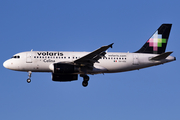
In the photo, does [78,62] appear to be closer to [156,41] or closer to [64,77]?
[64,77]

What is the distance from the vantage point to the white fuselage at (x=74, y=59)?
45594mm

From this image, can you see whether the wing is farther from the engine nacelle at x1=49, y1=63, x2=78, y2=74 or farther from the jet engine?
the engine nacelle at x1=49, y1=63, x2=78, y2=74

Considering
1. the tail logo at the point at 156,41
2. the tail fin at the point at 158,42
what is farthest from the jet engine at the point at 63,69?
the tail logo at the point at 156,41

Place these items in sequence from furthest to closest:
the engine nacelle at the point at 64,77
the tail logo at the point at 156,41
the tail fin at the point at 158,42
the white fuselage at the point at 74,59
A: the tail logo at the point at 156,41 → the tail fin at the point at 158,42 → the engine nacelle at the point at 64,77 → the white fuselage at the point at 74,59

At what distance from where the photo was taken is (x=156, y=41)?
1980 inches

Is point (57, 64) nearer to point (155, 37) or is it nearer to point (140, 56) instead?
point (140, 56)

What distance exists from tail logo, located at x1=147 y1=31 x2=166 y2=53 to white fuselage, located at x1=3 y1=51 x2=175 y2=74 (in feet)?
9.08

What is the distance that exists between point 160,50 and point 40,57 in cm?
1690

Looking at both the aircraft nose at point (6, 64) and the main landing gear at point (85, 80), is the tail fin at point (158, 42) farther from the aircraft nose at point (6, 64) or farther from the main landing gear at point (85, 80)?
the aircraft nose at point (6, 64)

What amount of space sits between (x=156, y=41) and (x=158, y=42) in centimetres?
32

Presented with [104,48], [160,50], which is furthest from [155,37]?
[104,48]

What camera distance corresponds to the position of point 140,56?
155 feet

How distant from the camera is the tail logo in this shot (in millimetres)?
49688

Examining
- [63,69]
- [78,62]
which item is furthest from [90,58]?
[63,69]
